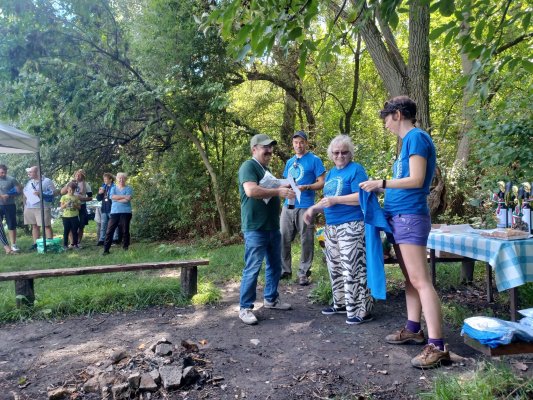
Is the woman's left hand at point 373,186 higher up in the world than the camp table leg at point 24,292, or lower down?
higher up

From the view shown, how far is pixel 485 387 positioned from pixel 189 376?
1.88m

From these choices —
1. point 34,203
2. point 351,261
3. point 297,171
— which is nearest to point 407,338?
point 351,261

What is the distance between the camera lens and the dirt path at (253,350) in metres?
3.00

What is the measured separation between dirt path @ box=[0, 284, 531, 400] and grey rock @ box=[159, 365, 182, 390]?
0.07m

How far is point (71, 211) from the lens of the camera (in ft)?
31.3

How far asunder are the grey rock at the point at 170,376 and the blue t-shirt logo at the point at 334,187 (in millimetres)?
2074

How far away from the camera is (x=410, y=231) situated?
3.21 meters

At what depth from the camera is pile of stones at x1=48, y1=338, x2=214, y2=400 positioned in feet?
9.62

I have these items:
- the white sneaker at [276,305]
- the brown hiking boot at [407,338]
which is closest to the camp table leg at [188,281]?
the white sneaker at [276,305]

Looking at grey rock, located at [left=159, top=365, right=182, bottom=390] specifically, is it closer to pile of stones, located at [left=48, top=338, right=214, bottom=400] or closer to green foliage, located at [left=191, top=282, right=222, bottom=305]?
pile of stones, located at [left=48, top=338, right=214, bottom=400]

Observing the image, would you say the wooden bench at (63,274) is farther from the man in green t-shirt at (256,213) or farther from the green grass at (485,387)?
the green grass at (485,387)

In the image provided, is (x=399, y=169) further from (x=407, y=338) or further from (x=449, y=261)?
(x=449, y=261)

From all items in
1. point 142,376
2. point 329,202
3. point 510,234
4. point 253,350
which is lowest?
point 253,350

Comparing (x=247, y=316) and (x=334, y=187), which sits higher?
(x=334, y=187)
